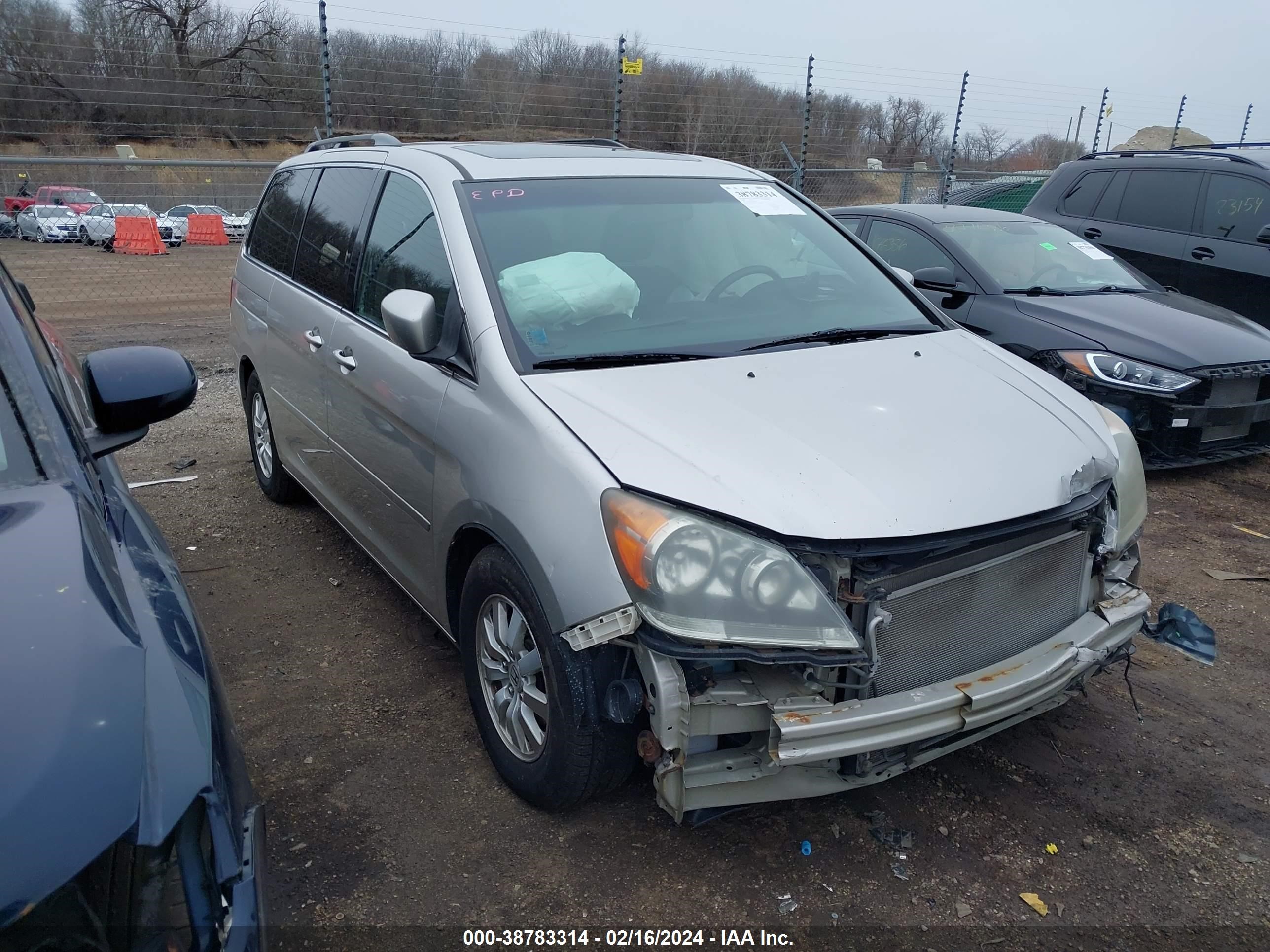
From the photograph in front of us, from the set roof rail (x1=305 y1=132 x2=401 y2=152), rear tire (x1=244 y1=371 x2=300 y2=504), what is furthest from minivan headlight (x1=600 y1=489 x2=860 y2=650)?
rear tire (x1=244 y1=371 x2=300 y2=504)

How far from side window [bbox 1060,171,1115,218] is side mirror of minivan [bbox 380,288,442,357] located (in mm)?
7308

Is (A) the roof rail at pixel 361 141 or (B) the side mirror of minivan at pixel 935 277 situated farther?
(B) the side mirror of minivan at pixel 935 277

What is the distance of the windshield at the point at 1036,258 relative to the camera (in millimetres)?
6297

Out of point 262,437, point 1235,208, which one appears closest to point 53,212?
point 262,437

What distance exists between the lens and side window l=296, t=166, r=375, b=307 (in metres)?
3.81

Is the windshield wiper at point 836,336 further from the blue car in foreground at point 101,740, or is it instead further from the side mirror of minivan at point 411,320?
the blue car in foreground at point 101,740

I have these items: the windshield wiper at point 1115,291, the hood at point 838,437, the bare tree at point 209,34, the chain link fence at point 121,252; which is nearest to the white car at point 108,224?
the chain link fence at point 121,252

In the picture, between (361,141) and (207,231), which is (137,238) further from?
(361,141)

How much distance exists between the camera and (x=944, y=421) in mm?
2646

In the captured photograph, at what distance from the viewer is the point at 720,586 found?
219 cm

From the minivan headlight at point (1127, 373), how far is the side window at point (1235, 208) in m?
2.82

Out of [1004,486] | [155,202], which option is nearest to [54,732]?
[1004,486]

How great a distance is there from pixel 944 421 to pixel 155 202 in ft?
63.8

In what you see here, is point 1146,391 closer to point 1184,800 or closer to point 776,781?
point 1184,800
